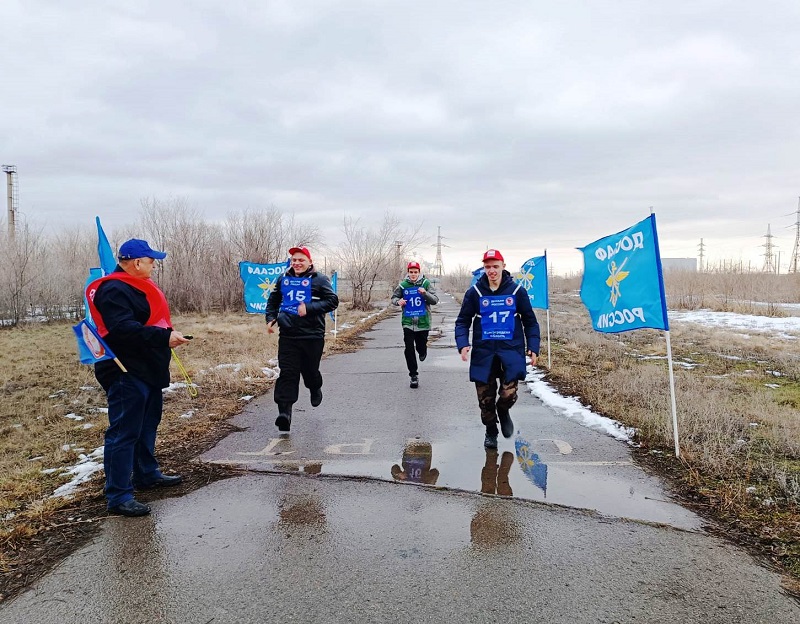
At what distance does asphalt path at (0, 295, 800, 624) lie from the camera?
2768 millimetres

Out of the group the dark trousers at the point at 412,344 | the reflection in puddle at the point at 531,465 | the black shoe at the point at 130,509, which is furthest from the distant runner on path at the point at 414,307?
the black shoe at the point at 130,509

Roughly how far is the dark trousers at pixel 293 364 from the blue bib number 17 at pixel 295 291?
0.41 meters

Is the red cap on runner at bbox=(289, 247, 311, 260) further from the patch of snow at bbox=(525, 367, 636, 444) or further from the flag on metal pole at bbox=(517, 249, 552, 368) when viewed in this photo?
the flag on metal pole at bbox=(517, 249, 552, 368)

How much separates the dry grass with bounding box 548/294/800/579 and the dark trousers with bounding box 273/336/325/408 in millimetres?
3669

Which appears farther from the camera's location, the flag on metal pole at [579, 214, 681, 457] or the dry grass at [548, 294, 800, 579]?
the flag on metal pole at [579, 214, 681, 457]

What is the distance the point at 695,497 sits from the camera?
421 cm

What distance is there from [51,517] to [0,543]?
44 centimetres

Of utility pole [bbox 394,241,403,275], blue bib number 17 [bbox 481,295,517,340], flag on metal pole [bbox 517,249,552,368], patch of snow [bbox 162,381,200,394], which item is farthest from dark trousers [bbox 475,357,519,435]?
utility pole [bbox 394,241,403,275]

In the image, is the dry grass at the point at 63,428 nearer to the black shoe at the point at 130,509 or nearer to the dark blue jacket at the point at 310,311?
the black shoe at the point at 130,509

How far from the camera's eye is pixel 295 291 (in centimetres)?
632

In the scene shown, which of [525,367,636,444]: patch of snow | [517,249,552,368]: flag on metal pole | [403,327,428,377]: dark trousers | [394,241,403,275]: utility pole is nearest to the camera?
[525,367,636,444]: patch of snow

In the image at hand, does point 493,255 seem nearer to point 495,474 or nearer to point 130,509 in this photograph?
point 495,474

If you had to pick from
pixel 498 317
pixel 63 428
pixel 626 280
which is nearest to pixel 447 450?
pixel 498 317

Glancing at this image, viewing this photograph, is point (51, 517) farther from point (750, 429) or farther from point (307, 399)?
point (750, 429)
